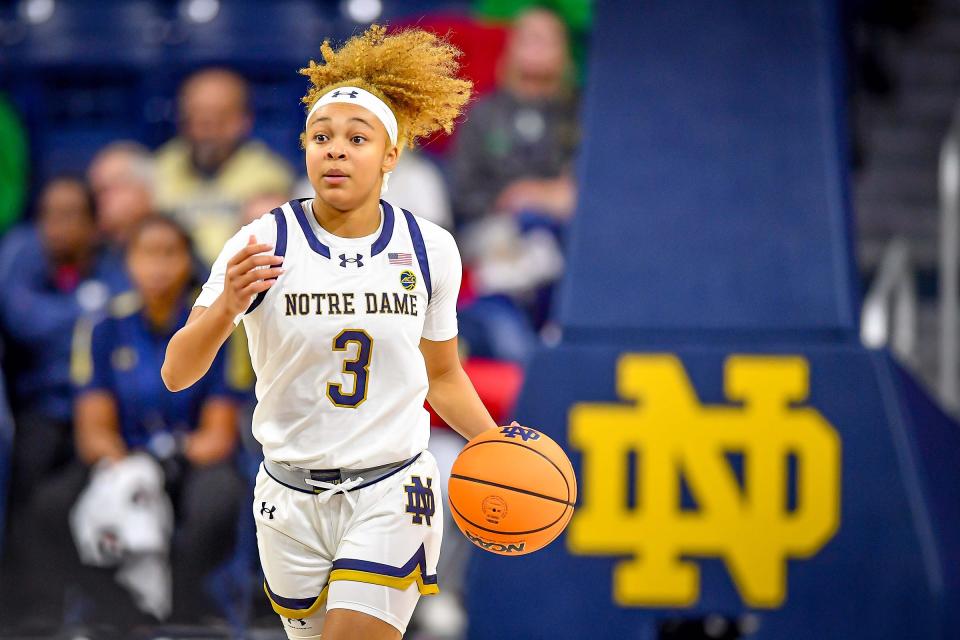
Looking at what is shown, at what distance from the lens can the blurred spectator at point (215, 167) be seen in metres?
7.31

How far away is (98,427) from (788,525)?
3026 millimetres

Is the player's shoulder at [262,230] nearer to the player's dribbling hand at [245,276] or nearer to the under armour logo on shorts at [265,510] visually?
the player's dribbling hand at [245,276]

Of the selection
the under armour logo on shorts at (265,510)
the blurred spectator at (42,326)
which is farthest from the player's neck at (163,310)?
the under armour logo on shorts at (265,510)

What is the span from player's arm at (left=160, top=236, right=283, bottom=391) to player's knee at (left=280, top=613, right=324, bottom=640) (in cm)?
72

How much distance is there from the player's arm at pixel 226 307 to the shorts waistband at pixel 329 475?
1.27 feet

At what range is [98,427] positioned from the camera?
6102 mm

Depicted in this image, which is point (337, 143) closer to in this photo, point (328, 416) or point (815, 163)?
point (328, 416)

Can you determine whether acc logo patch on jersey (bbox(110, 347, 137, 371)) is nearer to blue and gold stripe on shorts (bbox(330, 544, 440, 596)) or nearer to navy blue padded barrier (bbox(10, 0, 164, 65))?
blue and gold stripe on shorts (bbox(330, 544, 440, 596))

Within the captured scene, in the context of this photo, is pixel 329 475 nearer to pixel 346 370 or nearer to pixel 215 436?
pixel 346 370

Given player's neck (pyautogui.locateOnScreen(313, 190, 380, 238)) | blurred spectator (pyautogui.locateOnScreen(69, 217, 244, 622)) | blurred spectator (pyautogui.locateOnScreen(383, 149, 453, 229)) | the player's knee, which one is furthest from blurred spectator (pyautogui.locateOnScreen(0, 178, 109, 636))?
player's neck (pyautogui.locateOnScreen(313, 190, 380, 238))

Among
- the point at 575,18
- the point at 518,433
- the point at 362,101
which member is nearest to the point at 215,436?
the point at 518,433

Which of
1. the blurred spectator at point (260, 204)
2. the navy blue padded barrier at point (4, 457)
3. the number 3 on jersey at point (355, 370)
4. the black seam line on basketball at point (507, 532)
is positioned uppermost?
the number 3 on jersey at point (355, 370)

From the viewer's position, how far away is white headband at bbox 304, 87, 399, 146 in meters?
3.42

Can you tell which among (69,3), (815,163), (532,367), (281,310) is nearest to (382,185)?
(281,310)
